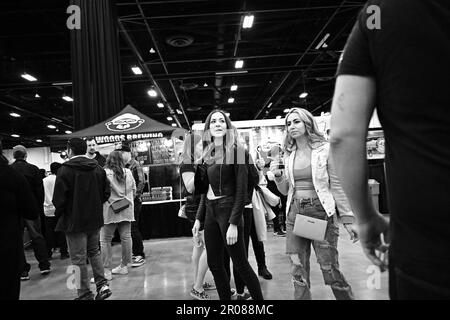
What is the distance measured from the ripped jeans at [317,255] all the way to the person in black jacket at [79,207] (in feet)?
6.46

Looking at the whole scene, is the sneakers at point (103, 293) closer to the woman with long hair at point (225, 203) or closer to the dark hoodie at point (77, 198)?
the dark hoodie at point (77, 198)

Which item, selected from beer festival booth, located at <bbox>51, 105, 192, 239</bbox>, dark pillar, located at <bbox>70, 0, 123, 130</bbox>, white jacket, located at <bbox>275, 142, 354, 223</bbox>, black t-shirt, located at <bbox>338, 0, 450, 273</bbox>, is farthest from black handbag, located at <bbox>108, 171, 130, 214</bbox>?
black t-shirt, located at <bbox>338, 0, 450, 273</bbox>

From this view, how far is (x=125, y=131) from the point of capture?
3766mm

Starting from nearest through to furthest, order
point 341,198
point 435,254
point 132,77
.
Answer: point 435,254, point 341,198, point 132,77

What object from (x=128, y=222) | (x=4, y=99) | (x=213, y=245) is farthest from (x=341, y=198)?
(x=4, y=99)

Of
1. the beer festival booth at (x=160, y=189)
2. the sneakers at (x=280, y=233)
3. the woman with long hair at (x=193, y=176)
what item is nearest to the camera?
the woman with long hair at (x=193, y=176)

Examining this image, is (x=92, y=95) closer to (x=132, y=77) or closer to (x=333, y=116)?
(x=333, y=116)

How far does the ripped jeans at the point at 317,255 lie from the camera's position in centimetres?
230

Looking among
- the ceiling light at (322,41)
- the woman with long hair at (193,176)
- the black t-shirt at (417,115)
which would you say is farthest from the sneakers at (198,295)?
the ceiling light at (322,41)

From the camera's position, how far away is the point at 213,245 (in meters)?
2.38

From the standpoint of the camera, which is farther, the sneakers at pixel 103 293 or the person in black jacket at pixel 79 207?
the sneakers at pixel 103 293

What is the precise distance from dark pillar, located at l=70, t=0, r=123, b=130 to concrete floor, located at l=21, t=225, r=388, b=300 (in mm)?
2187
